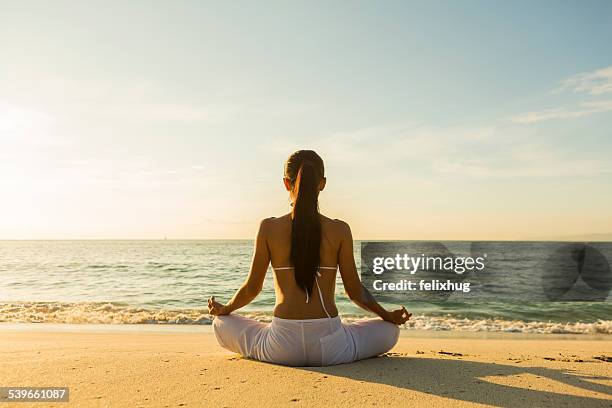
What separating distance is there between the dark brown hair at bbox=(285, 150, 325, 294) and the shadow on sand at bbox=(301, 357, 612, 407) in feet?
2.47

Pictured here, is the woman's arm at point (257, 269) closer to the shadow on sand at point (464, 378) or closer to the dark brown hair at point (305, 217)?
the dark brown hair at point (305, 217)

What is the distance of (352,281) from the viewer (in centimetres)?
411

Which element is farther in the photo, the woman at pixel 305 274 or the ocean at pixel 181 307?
the ocean at pixel 181 307

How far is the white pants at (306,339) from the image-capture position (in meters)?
3.97

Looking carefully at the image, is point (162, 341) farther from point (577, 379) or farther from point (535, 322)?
point (535, 322)

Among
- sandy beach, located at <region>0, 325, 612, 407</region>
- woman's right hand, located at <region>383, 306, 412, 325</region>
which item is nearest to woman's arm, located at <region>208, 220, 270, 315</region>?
sandy beach, located at <region>0, 325, 612, 407</region>

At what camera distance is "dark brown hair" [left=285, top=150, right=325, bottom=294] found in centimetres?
383

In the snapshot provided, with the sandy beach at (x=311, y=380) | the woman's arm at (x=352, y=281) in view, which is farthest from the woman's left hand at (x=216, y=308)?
the woman's arm at (x=352, y=281)

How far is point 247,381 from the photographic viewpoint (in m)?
3.51

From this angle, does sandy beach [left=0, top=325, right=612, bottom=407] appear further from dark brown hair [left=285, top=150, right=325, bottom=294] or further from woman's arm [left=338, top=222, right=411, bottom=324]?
dark brown hair [left=285, top=150, right=325, bottom=294]

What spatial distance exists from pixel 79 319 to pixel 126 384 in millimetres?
8785

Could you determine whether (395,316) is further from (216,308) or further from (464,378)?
(216,308)

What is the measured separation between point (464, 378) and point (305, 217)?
1.61 metres

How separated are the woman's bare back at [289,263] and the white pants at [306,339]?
8 cm
